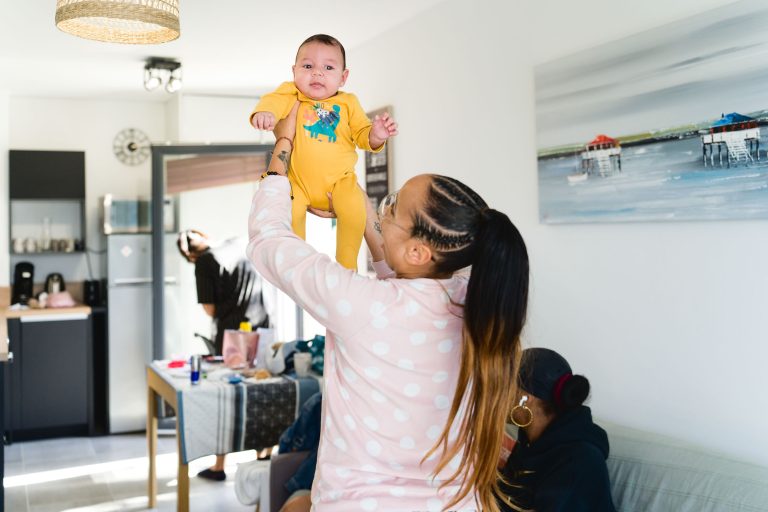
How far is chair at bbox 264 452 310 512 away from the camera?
3.14 meters

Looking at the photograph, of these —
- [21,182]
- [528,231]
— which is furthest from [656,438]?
[21,182]

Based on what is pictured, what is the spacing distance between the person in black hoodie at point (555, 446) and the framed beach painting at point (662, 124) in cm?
66

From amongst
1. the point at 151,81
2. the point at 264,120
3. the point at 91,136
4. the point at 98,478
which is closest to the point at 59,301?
the point at 91,136

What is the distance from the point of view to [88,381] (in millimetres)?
5996

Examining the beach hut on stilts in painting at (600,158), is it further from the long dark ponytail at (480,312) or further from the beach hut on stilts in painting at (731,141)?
the long dark ponytail at (480,312)

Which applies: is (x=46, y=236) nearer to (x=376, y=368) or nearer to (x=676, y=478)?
(x=676, y=478)

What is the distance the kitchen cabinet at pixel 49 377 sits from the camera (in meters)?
5.77

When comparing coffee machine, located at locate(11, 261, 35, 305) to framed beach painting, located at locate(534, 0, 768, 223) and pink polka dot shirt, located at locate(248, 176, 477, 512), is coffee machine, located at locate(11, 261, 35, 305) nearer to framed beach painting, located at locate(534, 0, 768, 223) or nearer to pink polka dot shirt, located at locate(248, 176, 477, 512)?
framed beach painting, located at locate(534, 0, 768, 223)

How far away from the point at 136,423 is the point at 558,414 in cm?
456

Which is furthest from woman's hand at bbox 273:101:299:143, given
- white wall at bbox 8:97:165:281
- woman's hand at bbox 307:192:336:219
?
white wall at bbox 8:97:165:281

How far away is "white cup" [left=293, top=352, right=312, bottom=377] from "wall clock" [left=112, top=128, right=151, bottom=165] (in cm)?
368

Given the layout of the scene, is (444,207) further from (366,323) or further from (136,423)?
(136,423)

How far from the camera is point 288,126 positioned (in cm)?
148

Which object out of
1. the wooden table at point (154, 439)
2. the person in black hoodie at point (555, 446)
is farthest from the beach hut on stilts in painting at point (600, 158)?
the wooden table at point (154, 439)
